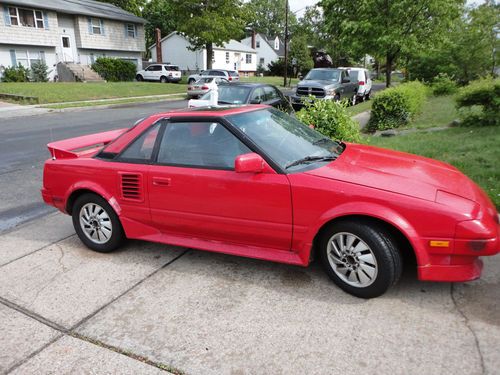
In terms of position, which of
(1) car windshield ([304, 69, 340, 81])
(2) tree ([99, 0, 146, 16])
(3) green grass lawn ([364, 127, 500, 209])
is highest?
(2) tree ([99, 0, 146, 16])

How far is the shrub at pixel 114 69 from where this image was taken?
3534 centimetres

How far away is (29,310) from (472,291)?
3.60 meters

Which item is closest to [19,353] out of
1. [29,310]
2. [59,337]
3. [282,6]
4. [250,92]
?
[59,337]

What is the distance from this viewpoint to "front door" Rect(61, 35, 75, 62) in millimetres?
34441

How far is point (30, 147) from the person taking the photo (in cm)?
1016

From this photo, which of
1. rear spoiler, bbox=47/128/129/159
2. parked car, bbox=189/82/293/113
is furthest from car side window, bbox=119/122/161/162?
parked car, bbox=189/82/293/113

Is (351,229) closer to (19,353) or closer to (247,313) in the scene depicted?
(247,313)

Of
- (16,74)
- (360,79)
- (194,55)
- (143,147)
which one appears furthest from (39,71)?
(143,147)

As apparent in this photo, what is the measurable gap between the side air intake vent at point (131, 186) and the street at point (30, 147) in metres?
2.18

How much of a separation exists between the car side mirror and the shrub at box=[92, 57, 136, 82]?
35.8m

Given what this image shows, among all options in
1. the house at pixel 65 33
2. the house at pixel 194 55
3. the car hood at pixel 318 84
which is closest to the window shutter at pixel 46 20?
the house at pixel 65 33

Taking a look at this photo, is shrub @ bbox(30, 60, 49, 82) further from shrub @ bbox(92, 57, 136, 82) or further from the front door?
shrub @ bbox(92, 57, 136, 82)

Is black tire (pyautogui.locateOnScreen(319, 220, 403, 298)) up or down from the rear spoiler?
down

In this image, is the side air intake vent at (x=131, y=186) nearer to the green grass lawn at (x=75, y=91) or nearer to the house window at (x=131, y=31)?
the green grass lawn at (x=75, y=91)
